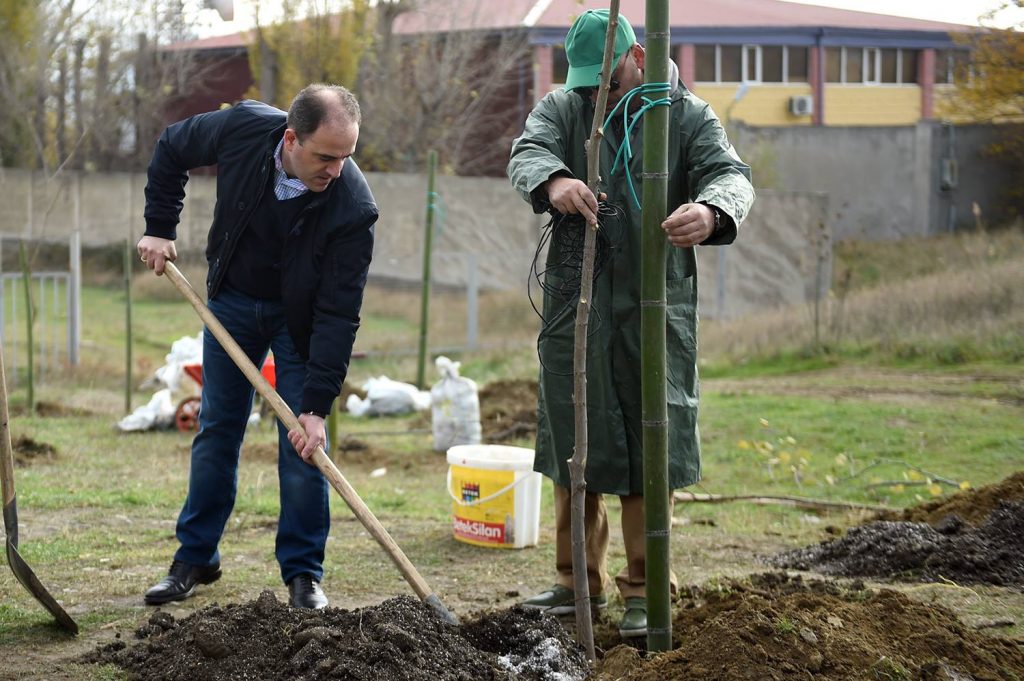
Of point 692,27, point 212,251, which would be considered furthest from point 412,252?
point 692,27

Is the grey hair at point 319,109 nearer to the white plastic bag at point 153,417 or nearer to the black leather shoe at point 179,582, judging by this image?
the black leather shoe at point 179,582

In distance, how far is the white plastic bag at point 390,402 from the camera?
33.3 ft

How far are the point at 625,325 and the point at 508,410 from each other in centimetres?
568

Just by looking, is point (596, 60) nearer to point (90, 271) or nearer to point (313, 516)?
point (313, 516)

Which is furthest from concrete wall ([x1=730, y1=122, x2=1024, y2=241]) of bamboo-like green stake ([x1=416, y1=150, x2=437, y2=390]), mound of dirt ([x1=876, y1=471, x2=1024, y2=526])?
mound of dirt ([x1=876, y1=471, x2=1024, y2=526])

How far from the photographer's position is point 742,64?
34.1 meters

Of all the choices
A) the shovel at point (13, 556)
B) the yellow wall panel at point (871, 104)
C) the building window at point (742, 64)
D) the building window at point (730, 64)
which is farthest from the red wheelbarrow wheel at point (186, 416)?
the yellow wall panel at point (871, 104)

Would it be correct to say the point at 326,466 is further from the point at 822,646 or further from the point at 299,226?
the point at 822,646

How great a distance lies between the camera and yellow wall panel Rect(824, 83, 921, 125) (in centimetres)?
3553

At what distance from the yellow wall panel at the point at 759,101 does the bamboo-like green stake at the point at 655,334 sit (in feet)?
101

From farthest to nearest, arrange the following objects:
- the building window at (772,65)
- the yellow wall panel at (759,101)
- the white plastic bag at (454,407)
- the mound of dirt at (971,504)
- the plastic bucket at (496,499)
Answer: the building window at (772,65)
the yellow wall panel at (759,101)
the white plastic bag at (454,407)
the plastic bucket at (496,499)
the mound of dirt at (971,504)

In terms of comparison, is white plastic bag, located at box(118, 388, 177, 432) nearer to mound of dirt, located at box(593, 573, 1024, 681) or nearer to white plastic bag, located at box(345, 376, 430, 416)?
white plastic bag, located at box(345, 376, 430, 416)

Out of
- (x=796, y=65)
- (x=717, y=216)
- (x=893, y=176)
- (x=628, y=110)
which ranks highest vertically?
(x=796, y=65)

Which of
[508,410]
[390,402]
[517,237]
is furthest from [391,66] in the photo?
[508,410]
